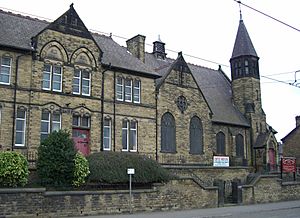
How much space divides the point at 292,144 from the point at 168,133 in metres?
22.6

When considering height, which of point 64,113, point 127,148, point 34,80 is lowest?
point 127,148

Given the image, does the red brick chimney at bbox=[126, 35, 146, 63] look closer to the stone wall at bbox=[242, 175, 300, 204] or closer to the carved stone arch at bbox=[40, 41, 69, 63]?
the carved stone arch at bbox=[40, 41, 69, 63]

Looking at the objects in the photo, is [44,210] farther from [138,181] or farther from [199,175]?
[199,175]

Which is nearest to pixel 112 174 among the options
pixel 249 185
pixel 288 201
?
pixel 249 185

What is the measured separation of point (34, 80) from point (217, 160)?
1559 cm

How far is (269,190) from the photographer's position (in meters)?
29.2

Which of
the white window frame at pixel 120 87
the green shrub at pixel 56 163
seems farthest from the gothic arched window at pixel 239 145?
the green shrub at pixel 56 163

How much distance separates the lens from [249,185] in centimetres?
2745

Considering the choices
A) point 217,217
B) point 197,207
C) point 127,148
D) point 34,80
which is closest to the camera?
point 217,217

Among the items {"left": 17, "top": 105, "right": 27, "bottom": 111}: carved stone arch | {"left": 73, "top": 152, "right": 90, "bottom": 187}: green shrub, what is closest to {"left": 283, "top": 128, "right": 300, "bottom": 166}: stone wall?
{"left": 73, "top": 152, "right": 90, "bottom": 187}: green shrub

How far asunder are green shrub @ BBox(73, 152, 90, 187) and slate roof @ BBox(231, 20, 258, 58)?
29191 mm

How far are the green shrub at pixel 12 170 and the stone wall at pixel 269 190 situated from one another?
14936 mm

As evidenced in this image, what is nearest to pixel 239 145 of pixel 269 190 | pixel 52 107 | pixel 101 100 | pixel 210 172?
pixel 210 172

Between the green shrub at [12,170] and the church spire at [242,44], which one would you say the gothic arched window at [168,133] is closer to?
the green shrub at [12,170]
